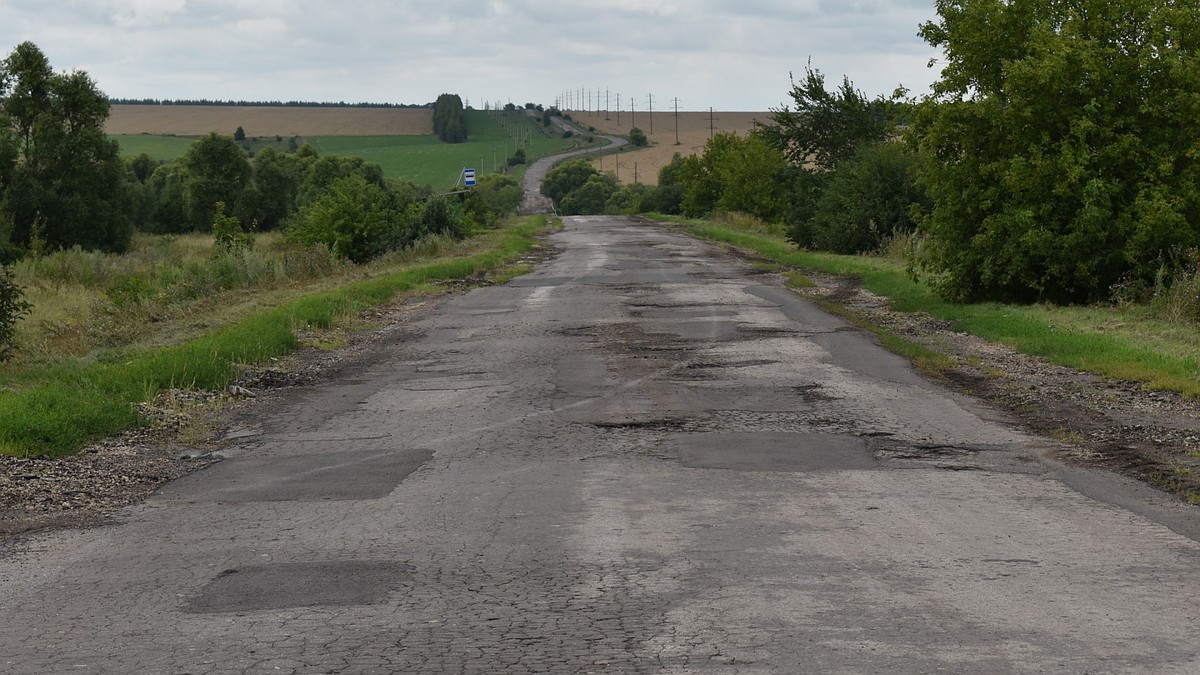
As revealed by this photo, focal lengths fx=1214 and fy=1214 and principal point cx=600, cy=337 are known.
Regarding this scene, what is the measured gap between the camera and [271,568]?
6441 mm

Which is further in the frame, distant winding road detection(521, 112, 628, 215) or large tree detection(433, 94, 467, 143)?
large tree detection(433, 94, 467, 143)

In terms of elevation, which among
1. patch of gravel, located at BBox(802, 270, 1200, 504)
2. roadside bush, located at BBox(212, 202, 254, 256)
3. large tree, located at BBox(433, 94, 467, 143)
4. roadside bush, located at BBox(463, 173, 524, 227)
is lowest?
roadside bush, located at BBox(463, 173, 524, 227)

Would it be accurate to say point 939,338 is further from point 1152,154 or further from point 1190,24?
point 1190,24

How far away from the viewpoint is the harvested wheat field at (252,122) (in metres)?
171

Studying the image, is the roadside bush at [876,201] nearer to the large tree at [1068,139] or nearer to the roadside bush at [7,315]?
the large tree at [1068,139]

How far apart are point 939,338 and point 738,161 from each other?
46.9 meters

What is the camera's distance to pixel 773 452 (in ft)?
31.2

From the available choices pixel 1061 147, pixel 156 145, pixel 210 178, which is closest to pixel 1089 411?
pixel 1061 147

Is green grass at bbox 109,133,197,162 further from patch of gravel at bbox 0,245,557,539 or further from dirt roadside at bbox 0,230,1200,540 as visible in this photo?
dirt roadside at bbox 0,230,1200,540

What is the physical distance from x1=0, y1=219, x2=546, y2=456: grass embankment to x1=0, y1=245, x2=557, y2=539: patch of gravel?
224mm

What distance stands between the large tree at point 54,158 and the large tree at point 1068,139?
146 feet

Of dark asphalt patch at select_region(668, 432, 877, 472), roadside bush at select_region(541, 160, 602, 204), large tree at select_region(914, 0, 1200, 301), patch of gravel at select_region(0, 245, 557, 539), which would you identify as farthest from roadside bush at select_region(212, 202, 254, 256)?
roadside bush at select_region(541, 160, 602, 204)

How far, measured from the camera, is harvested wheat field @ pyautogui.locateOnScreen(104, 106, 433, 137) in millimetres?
171375

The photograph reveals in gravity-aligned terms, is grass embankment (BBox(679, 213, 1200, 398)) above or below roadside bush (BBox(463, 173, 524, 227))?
above
